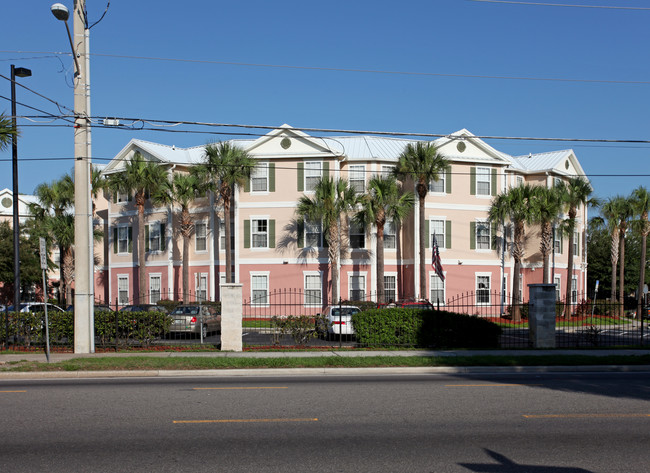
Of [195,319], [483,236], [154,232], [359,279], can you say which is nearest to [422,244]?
[359,279]

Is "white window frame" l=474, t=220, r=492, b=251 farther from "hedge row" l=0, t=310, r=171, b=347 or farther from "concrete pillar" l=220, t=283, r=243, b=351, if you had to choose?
"hedge row" l=0, t=310, r=171, b=347

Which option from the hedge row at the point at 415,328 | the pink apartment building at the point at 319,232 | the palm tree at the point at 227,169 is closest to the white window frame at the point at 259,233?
the pink apartment building at the point at 319,232

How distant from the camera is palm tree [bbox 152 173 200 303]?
123 ft

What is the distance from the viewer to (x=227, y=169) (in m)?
35.1

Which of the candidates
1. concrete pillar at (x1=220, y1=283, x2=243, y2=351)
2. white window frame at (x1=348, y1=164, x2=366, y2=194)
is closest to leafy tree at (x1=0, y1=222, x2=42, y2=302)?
white window frame at (x1=348, y1=164, x2=366, y2=194)

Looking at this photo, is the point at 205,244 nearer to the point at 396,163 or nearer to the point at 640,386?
the point at 396,163

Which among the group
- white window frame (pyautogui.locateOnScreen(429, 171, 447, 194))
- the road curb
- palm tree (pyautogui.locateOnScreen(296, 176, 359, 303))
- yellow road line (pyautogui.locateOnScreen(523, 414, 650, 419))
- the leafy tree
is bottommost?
the road curb

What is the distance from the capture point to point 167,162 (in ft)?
125

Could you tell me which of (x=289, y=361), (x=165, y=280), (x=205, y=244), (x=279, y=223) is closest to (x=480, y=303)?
(x=279, y=223)

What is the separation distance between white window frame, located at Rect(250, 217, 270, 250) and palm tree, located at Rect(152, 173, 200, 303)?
13.4 ft

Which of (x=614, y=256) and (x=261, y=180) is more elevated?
(x=261, y=180)

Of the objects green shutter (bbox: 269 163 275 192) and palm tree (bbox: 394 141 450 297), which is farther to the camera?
green shutter (bbox: 269 163 275 192)

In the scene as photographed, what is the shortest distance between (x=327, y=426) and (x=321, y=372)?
6.69 m

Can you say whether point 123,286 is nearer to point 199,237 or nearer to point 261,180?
point 199,237
